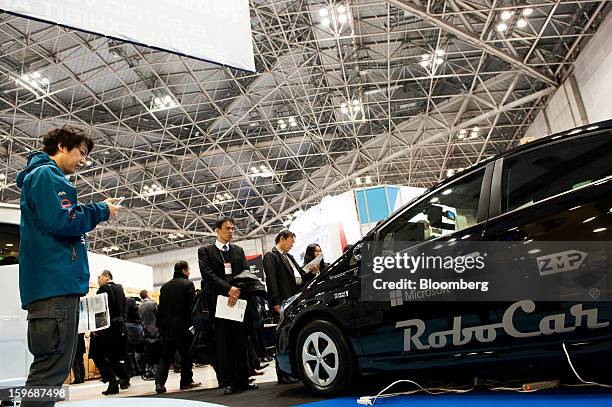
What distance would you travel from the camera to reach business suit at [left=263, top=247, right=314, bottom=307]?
4941 mm

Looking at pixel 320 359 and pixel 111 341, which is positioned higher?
pixel 111 341

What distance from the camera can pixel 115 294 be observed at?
18.1ft

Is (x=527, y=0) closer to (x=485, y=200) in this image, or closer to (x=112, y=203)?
(x=485, y=200)

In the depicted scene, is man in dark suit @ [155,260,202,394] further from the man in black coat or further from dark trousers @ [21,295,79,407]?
dark trousers @ [21,295,79,407]

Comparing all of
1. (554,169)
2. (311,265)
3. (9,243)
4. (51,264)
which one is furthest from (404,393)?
(9,243)

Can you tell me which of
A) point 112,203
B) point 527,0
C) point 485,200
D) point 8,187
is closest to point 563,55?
point 527,0

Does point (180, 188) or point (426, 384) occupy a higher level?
point (180, 188)

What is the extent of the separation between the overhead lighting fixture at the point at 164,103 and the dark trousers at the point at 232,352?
11.8 m

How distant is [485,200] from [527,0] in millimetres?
→ 11775

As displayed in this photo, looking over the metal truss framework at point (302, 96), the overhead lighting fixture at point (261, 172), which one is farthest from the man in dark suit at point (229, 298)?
the overhead lighting fixture at point (261, 172)

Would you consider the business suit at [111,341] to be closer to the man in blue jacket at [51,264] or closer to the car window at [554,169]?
the man in blue jacket at [51,264]

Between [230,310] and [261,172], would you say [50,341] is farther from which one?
[261,172]

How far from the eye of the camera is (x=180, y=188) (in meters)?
20.1

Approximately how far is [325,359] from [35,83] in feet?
43.4
